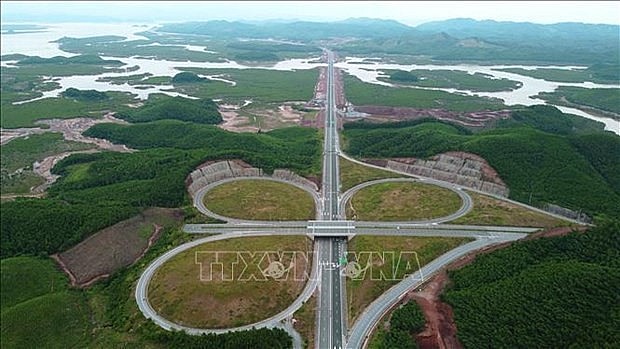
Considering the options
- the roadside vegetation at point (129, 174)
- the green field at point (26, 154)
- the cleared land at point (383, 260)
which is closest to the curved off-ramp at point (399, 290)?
the cleared land at point (383, 260)

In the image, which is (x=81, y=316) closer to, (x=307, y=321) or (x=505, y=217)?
(x=307, y=321)

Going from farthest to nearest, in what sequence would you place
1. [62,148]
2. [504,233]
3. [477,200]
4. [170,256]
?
1. [62,148]
2. [477,200]
3. [504,233]
4. [170,256]

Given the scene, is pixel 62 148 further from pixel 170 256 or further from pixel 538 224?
pixel 538 224

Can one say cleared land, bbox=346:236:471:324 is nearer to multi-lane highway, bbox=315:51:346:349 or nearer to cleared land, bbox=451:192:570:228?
multi-lane highway, bbox=315:51:346:349

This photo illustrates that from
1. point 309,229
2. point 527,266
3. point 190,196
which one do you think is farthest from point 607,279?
point 190,196

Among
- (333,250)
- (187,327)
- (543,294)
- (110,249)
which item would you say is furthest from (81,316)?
(543,294)

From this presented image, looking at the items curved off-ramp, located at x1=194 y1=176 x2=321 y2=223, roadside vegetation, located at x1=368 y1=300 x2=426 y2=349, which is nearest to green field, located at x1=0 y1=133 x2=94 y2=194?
curved off-ramp, located at x1=194 y1=176 x2=321 y2=223
